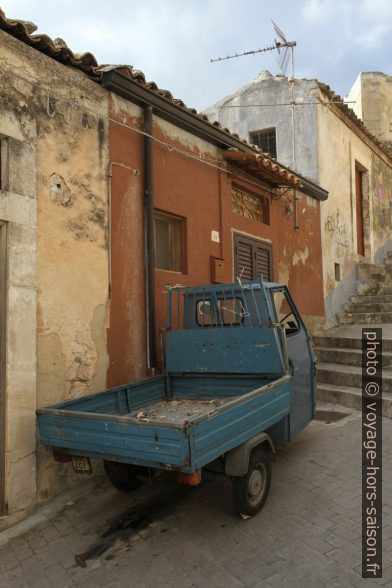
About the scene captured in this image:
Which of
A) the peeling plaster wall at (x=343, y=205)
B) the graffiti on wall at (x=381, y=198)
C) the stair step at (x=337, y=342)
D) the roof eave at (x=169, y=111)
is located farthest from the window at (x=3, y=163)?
the graffiti on wall at (x=381, y=198)

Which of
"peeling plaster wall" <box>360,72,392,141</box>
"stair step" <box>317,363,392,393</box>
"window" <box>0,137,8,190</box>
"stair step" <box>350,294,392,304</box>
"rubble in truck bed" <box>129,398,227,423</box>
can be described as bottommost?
"stair step" <box>317,363,392,393</box>

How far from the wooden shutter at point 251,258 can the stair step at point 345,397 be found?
2274mm

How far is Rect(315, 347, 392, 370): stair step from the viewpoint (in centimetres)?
779

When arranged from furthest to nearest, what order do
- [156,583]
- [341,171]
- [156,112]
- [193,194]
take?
1. [341,171]
2. [193,194]
3. [156,112]
4. [156,583]

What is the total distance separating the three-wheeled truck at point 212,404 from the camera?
10.5ft

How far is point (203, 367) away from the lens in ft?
15.8

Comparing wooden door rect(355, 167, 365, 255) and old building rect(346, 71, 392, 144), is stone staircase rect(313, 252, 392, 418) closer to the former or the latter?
wooden door rect(355, 167, 365, 255)

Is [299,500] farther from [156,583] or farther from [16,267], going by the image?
[16,267]

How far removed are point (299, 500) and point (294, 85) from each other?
387 inches

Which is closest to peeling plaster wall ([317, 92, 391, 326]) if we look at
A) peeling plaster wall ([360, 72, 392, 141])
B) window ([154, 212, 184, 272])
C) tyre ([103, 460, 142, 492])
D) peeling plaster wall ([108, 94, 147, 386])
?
peeling plaster wall ([360, 72, 392, 141])

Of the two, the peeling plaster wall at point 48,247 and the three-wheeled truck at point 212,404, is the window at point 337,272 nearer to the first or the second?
the three-wheeled truck at point 212,404

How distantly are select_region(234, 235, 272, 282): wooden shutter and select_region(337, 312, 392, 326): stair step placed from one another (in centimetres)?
343

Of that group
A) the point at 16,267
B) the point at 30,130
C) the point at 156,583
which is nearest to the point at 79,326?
the point at 16,267

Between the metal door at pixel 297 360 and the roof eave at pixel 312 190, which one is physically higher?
the roof eave at pixel 312 190
